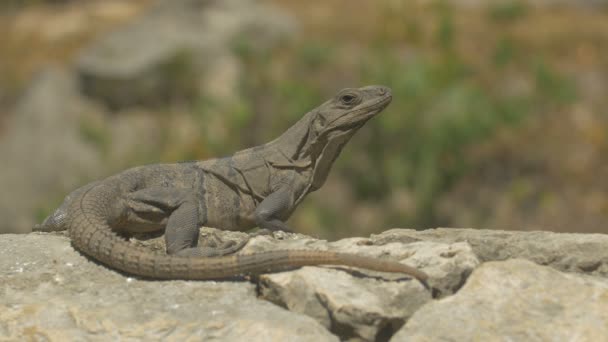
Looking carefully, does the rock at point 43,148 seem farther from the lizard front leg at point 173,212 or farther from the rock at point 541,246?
the rock at point 541,246

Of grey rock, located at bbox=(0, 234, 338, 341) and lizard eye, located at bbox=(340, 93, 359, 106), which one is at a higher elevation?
lizard eye, located at bbox=(340, 93, 359, 106)

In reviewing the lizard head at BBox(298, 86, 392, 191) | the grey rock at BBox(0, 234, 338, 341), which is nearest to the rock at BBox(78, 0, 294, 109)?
the lizard head at BBox(298, 86, 392, 191)

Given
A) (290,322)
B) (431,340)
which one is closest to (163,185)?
(290,322)

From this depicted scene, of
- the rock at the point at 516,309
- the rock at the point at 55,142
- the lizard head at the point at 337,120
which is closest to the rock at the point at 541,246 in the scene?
the rock at the point at 516,309

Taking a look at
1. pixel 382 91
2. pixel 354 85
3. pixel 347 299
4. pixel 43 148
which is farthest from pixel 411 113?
pixel 347 299

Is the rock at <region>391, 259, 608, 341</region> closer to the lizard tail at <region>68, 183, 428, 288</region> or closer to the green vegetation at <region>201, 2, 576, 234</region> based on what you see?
the lizard tail at <region>68, 183, 428, 288</region>

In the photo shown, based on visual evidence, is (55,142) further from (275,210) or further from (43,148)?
(275,210)

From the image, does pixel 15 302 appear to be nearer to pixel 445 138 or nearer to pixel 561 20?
Result: pixel 445 138
